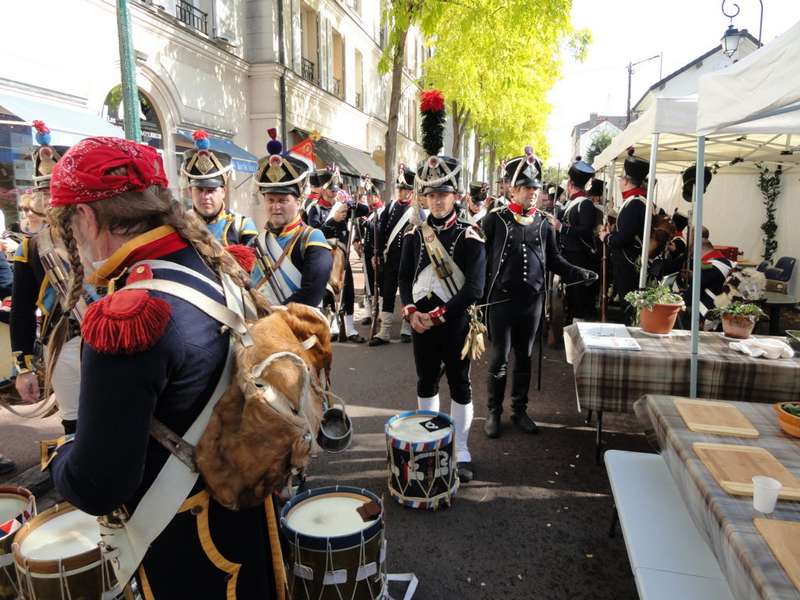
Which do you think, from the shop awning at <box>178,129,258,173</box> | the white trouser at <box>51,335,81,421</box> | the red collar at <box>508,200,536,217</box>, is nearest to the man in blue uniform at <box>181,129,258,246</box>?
the white trouser at <box>51,335,81,421</box>

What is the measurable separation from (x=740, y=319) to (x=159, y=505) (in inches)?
160

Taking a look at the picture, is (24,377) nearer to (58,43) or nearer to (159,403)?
(159,403)

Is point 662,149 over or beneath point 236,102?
beneath

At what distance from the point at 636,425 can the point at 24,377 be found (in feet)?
15.4

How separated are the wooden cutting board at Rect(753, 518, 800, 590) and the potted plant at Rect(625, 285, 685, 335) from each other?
8.00ft

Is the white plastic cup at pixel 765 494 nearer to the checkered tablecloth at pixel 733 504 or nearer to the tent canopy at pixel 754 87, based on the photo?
the checkered tablecloth at pixel 733 504

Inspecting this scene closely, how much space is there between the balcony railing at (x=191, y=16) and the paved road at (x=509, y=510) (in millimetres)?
10838

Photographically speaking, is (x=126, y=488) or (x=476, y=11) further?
(x=476, y=11)

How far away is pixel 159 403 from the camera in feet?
4.43

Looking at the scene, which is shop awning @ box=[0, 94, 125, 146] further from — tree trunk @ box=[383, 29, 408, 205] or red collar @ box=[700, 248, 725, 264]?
red collar @ box=[700, 248, 725, 264]

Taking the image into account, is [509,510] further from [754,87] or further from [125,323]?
[125,323]

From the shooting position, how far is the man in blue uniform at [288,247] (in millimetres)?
3367

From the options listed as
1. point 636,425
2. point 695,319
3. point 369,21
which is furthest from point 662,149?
point 369,21

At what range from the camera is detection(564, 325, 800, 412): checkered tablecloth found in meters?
3.47
